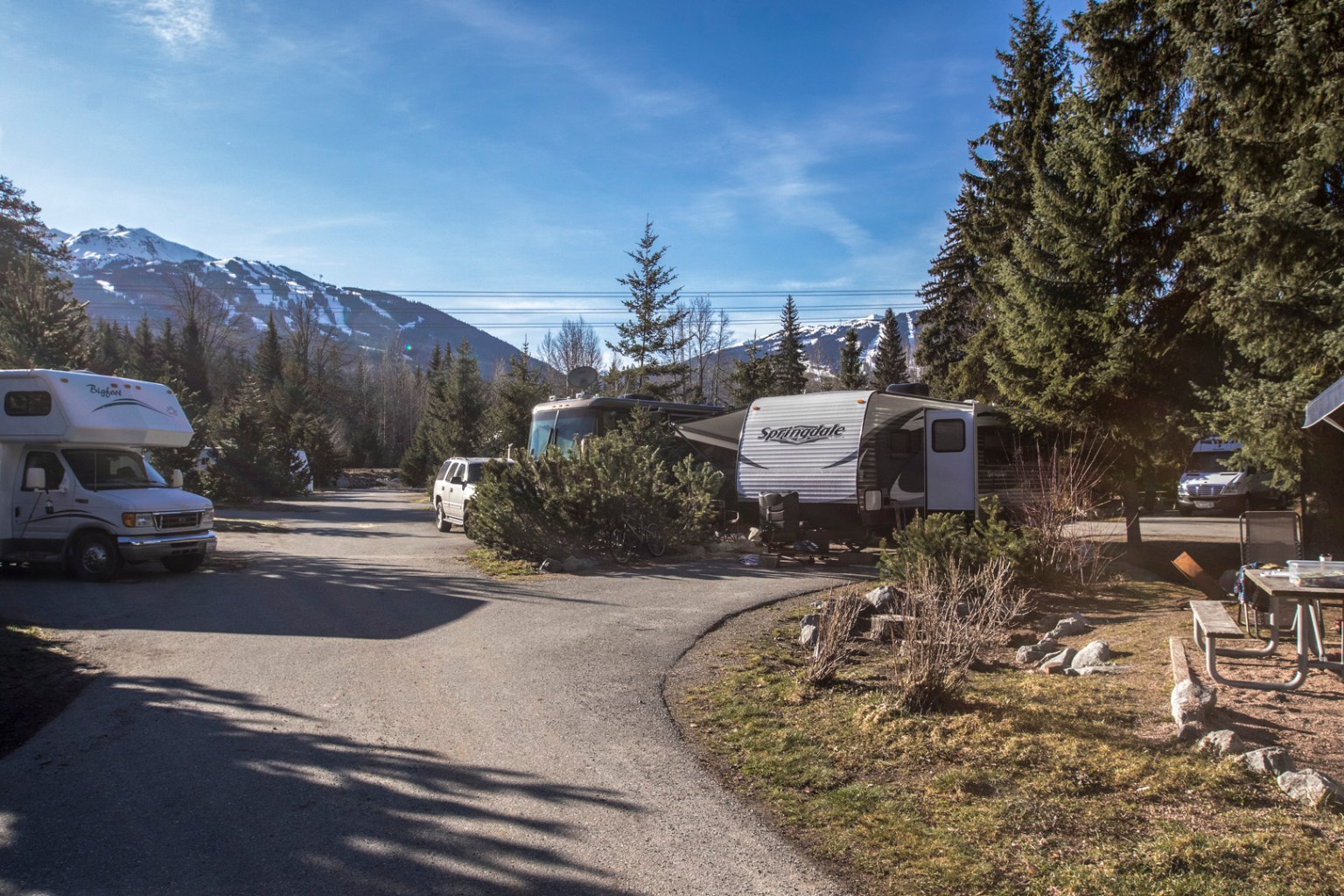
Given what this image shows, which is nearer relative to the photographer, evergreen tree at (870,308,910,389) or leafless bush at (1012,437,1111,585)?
leafless bush at (1012,437,1111,585)

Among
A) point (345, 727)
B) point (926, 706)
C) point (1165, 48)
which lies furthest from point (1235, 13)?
point (345, 727)

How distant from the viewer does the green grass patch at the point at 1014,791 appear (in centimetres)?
333

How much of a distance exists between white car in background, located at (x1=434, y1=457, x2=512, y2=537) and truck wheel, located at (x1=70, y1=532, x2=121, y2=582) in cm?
766

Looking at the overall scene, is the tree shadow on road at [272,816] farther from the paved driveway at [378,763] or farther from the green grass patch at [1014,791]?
the green grass patch at [1014,791]

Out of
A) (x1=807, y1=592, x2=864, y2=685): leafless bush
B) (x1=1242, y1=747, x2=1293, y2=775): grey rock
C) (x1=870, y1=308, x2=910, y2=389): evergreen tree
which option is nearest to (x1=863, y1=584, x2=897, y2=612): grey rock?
(x1=807, y1=592, x2=864, y2=685): leafless bush

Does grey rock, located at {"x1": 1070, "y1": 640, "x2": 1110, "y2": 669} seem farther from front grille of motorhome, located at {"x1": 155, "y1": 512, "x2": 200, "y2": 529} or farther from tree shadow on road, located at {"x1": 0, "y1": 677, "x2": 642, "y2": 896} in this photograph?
front grille of motorhome, located at {"x1": 155, "y1": 512, "x2": 200, "y2": 529}

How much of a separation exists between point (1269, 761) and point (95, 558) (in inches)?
525

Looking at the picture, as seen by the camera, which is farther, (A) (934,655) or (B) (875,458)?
(B) (875,458)

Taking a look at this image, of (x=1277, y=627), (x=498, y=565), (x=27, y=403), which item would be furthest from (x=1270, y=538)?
(x=27, y=403)

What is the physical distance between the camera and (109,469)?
12453 millimetres

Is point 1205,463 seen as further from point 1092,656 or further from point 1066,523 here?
point 1092,656

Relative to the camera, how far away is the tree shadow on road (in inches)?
135

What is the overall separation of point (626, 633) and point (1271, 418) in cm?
675

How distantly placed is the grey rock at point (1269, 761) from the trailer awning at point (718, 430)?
1354 centimetres
